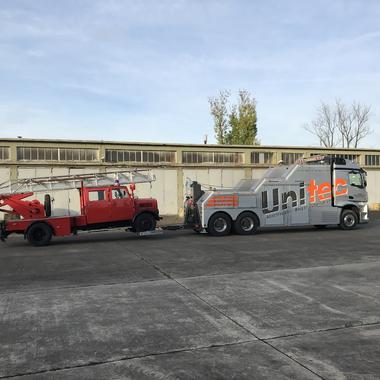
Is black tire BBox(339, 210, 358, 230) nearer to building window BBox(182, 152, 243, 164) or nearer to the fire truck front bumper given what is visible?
building window BBox(182, 152, 243, 164)

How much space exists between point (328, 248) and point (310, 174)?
6488mm

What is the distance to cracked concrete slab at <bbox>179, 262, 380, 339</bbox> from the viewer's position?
6.02 meters

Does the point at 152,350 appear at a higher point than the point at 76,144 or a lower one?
lower

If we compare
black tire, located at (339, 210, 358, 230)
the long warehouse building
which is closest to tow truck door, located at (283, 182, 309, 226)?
black tire, located at (339, 210, 358, 230)

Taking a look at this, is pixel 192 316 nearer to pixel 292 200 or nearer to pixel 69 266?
pixel 69 266

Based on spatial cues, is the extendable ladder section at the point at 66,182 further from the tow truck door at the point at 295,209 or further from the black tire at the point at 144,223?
the tow truck door at the point at 295,209

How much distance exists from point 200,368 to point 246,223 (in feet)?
46.0

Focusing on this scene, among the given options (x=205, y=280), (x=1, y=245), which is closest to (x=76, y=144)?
(x=1, y=245)

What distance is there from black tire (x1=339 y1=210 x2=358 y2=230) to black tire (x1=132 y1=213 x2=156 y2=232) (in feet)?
29.1

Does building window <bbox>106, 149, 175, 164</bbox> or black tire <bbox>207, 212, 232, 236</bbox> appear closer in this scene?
black tire <bbox>207, 212, 232, 236</bbox>

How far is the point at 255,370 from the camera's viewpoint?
4.41 metres

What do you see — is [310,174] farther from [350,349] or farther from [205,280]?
[350,349]

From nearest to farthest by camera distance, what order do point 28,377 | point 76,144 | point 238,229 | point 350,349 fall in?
point 28,377
point 350,349
point 238,229
point 76,144

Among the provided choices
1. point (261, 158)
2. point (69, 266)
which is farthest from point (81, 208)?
point (261, 158)
